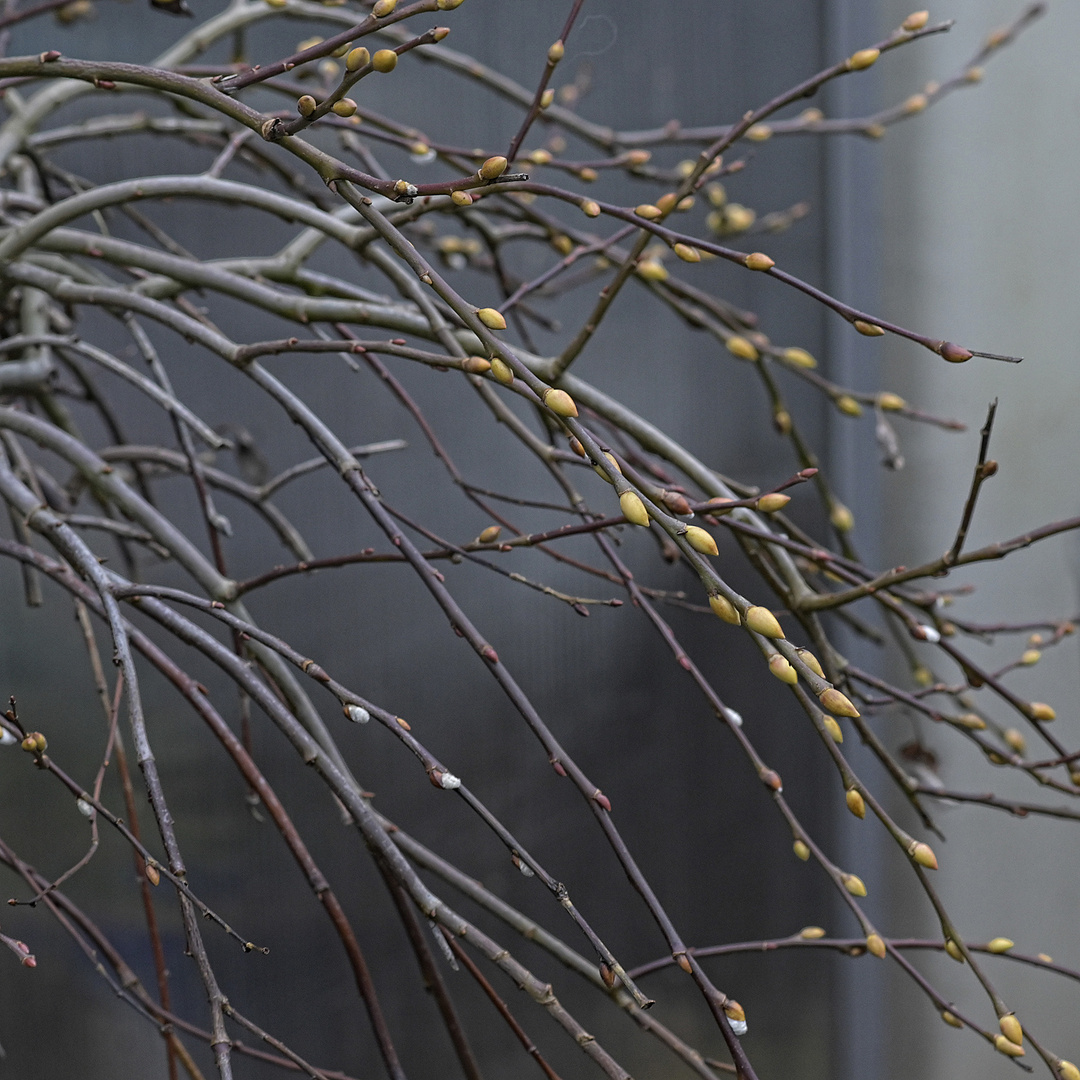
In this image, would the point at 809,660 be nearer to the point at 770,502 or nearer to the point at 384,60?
the point at 770,502

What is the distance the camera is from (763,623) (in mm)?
203

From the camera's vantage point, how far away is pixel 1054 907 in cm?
87

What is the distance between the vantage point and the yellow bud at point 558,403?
20 centimetres

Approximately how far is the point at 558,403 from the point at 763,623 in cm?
6

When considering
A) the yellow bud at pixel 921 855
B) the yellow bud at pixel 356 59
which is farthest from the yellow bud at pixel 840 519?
the yellow bud at pixel 356 59

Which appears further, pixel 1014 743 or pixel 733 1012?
pixel 1014 743

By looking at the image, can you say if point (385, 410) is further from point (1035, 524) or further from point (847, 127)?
point (1035, 524)

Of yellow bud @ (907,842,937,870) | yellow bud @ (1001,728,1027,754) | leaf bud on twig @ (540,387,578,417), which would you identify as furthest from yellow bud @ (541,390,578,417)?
yellow bud @ (1001,728,1027,754)

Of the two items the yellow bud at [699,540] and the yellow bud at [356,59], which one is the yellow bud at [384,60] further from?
the yellow bud at [699,540]

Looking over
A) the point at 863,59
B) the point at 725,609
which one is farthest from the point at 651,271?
the point at 725,609

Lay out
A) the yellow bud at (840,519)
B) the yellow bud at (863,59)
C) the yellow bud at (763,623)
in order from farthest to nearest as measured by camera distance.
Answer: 1. the yellow bud at (840,519)
2. the yellow bud at (863,59)
3. the yellow bud at (763,623)

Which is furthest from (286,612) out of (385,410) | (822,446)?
(822,446)

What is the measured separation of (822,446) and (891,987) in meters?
0.50

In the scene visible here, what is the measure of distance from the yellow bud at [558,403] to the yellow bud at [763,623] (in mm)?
55
